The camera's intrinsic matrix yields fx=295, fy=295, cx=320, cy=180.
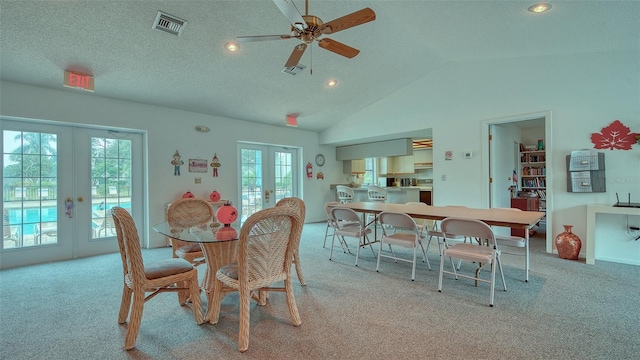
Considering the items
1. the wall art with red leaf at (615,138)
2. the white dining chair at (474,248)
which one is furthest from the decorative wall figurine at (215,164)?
the wall art with red leaf at (615,138)

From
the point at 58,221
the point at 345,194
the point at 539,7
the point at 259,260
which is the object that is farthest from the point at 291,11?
the point at 345,194

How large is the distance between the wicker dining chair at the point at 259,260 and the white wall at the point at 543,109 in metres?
3.94

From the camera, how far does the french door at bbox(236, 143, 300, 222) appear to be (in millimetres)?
6262

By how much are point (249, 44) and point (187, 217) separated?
2.22 meters

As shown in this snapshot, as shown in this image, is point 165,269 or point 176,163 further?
point 176,163

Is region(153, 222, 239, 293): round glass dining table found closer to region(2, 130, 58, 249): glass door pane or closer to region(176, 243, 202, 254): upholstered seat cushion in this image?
region(176, 243, 202, 254): upholstered seat cushion

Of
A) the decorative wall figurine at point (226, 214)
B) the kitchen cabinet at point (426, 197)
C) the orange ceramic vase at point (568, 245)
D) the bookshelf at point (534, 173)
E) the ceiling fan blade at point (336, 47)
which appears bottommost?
the orange ceramic vase at point (568, 245)

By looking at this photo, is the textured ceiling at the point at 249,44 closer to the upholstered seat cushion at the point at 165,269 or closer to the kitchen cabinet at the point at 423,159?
the upholstered seat cushion at the point at 165,269

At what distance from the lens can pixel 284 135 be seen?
678 cm

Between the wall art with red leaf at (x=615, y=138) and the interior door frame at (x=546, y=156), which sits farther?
the interior door frame at (x=546, y=156)

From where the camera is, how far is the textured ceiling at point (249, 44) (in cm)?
288

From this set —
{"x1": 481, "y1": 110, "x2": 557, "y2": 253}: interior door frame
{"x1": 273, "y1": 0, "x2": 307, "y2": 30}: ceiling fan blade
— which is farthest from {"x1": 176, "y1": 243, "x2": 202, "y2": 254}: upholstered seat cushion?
{"x1": 481, "y1": 110, "x2": 557, "y2": 253}: interior door frame

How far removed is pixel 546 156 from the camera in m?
4.25

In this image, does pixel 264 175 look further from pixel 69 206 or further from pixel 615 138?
pixel 615 138
